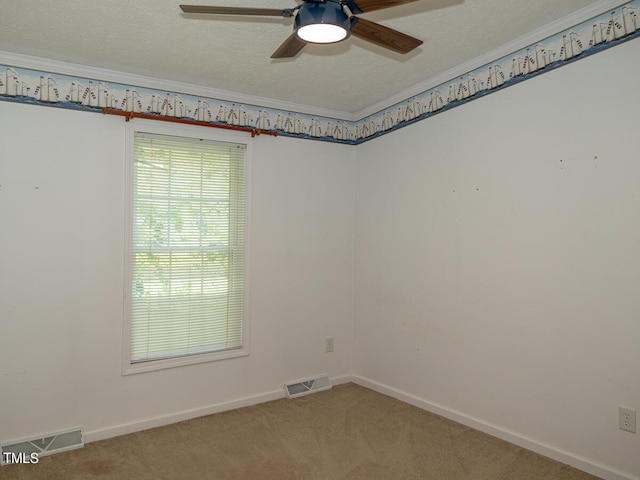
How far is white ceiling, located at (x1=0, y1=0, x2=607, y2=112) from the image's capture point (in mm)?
2396

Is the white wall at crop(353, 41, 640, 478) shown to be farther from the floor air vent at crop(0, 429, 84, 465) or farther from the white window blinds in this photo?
the floor air vent at crop(0, 429, 84, 465)

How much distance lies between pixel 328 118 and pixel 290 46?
2.03m

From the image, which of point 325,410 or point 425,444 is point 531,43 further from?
point 325,410

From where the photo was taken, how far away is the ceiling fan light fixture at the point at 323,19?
1743 mm

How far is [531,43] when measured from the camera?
109 inches

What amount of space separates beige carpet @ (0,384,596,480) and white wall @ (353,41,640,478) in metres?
0.26

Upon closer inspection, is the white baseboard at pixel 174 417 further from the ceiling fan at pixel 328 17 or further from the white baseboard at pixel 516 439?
the ceiling fan at pixel 328 17

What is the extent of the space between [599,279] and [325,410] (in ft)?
7.22

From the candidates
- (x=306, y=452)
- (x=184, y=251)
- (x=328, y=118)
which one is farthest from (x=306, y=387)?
(x=328, y=118)

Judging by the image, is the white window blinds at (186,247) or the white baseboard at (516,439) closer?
the white baseboard at (516,439)

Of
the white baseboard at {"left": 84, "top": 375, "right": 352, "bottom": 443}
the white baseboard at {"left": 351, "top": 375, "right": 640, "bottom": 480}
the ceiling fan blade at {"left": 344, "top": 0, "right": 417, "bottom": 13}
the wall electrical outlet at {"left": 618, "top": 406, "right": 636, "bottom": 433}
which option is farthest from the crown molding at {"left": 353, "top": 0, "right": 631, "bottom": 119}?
the white baseboard at {"left": 84, "top": 375, "right": 352, "bottom": 443}

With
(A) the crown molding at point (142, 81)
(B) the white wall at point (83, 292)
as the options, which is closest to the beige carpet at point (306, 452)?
(B) the white wall at point (83, 292)

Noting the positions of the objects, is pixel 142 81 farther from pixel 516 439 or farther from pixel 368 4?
pixel 516 439

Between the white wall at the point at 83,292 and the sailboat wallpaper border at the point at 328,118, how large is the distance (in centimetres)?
12
